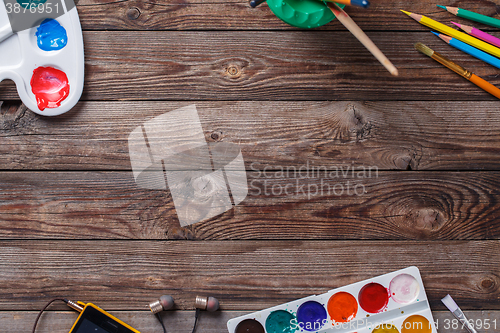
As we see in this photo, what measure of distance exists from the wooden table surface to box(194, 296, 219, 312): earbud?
0.03m

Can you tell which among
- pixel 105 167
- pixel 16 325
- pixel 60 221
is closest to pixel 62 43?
pixel 105 167

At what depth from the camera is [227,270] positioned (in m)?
0.73

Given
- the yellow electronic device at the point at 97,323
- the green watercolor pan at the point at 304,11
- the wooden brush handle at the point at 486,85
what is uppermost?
the green watercolor pan at the point at 304,11

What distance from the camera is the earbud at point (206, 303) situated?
2.29ft

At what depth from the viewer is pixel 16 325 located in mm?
729

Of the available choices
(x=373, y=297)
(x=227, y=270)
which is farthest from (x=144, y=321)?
(x=373, y=297)

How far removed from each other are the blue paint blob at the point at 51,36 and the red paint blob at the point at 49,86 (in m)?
0.05

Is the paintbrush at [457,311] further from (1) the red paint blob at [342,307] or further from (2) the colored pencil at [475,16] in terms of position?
(2) the colored pencil at [475,16]

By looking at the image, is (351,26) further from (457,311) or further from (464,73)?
(457,311)

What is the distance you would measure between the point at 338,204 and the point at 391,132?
190 mm

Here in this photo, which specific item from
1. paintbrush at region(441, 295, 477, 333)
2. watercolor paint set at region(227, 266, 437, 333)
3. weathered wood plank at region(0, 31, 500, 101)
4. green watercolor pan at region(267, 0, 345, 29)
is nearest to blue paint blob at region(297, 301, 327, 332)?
watercolor paint set at region(227, 266, 437, 333)

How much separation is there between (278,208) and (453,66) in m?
0.47

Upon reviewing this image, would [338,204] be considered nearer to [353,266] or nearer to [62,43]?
[353,266]

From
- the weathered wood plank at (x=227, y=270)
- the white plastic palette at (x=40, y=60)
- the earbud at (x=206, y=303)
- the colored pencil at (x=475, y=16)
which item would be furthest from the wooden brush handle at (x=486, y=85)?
the white plastic palette at (x=40, y=60)
